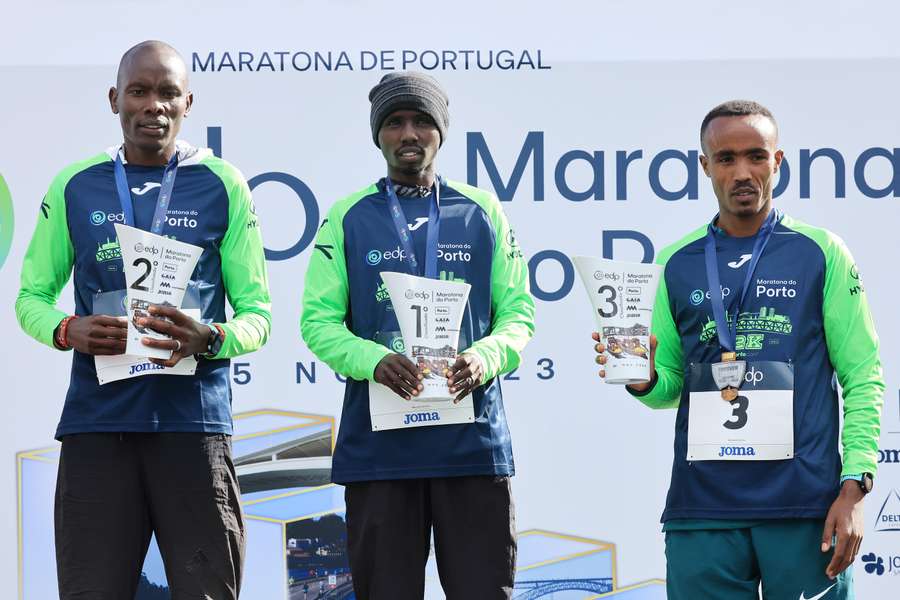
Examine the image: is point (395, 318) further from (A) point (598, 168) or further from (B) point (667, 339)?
(A) point (598, 168)

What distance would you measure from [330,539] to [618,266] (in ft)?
6.71

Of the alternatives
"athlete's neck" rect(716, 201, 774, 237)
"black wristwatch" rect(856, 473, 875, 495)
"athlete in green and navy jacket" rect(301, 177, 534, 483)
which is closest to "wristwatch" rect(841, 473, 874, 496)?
"black wristwatch" rect(856, 473, 875, 495)

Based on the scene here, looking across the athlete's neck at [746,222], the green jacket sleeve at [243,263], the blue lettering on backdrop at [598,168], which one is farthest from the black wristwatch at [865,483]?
the blue lettering on backdrop at [598,168]

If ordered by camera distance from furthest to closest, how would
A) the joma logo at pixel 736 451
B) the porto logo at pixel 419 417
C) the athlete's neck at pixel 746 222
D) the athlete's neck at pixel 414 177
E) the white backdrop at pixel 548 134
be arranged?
the white backdrop at pixel 548 134
the athlete's neck at pixel 414 177
the athlete's neck at pixel 746 222
the porto logo at pixel 419 417
the joma logo at pixel 736 451

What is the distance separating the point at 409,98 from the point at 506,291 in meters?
0.58

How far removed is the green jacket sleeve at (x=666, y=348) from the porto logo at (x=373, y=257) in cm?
76

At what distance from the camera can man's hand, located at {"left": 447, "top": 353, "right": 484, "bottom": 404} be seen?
10.4ft

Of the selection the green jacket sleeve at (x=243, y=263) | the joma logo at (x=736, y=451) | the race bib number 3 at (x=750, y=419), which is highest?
the green jacket sleeve at (x=243, y=263)

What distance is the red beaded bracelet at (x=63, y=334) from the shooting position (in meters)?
3.32

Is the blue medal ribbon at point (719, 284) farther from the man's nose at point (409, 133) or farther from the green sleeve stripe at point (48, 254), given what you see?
the green sleeve stripe at point (48, 254)

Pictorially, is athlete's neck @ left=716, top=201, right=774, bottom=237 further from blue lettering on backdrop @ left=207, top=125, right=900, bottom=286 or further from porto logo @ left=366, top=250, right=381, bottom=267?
blue lettering on backdrop @ left=207, top=125, right=900, bottom=286

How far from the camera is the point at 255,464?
15.8ft

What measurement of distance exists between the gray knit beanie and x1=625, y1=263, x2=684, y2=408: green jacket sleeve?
76 centimetres

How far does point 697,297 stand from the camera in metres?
3.38
